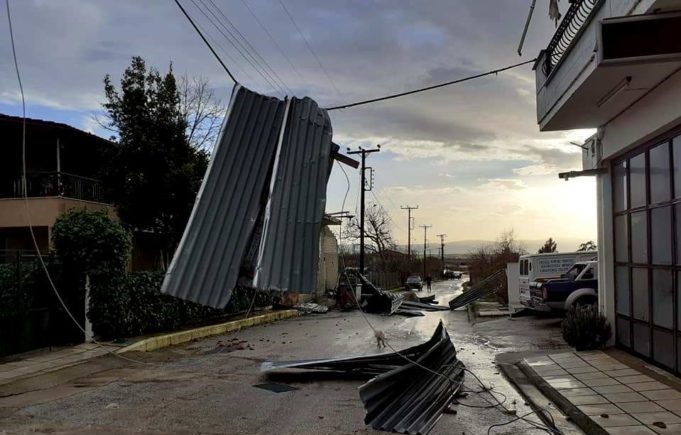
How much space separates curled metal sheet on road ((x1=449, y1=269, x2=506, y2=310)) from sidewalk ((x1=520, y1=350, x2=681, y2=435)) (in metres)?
19.9

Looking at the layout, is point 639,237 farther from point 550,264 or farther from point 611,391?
point 550,264

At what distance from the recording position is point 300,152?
4590 millimetres

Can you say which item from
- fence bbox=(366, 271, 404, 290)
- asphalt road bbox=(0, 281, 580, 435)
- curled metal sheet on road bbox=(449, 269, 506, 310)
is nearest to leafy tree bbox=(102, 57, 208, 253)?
asphalt road bbox=(0, 281, 580, 435)

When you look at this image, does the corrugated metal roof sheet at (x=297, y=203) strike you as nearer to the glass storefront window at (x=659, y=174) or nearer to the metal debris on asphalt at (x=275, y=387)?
the metal debris on asphalt at (x=275, y=387)

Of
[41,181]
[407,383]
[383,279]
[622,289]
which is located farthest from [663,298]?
[383,279]

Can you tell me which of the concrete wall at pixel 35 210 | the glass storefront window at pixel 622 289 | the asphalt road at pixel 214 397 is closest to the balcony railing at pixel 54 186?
the concrete wall at pixel 35 210

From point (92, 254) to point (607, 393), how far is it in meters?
10.1

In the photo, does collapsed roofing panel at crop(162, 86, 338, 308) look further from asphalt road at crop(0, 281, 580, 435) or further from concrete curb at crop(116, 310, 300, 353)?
concrete curb at crop(116, 310, 300, 353)

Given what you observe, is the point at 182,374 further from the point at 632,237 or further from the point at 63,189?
the point at 63,189

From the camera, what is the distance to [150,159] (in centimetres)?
1872

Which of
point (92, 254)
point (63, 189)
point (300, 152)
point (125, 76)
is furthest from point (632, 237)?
point (63, 189)

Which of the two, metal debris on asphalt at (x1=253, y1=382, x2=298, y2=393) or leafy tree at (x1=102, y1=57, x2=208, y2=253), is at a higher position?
leafy tree at (x1=102, y1=57, x2=208, y2=253)

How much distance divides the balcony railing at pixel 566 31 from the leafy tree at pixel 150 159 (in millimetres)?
11892

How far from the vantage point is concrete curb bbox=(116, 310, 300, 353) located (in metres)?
12.4
